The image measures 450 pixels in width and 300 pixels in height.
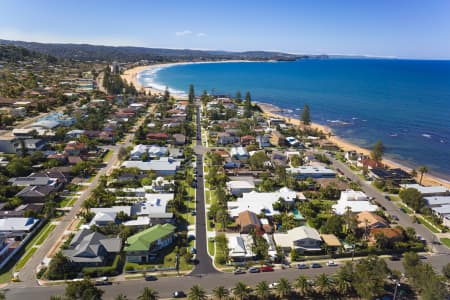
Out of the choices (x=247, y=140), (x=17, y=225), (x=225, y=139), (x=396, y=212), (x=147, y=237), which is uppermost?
(x=225, y=139)

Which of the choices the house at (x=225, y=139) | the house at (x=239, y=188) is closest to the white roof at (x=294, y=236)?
the house at (x=239, y=188)

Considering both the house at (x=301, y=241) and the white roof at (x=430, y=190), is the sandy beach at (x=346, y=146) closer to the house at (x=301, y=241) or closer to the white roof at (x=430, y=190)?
the white roof at (x=430, y=190)

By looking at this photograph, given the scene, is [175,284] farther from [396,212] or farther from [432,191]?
[432,191]

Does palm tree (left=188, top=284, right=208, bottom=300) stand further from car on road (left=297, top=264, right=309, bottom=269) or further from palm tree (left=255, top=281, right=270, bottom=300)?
car on road (left=297, top=264, right=309, bottom=269)

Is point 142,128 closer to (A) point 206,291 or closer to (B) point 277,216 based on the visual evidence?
(B) point 277,216

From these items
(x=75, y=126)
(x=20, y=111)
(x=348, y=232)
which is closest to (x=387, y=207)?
(x=348, y=232)

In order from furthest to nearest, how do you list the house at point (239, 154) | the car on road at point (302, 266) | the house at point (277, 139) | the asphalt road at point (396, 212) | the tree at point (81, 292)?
the house at point (277, 139), the house at point (239, 154), the asphalt road at point (396, 212), the car on road at point (302, 266), the tree at point (81, 292)

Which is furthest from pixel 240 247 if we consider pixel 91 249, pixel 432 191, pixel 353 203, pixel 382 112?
pixel 382 112
